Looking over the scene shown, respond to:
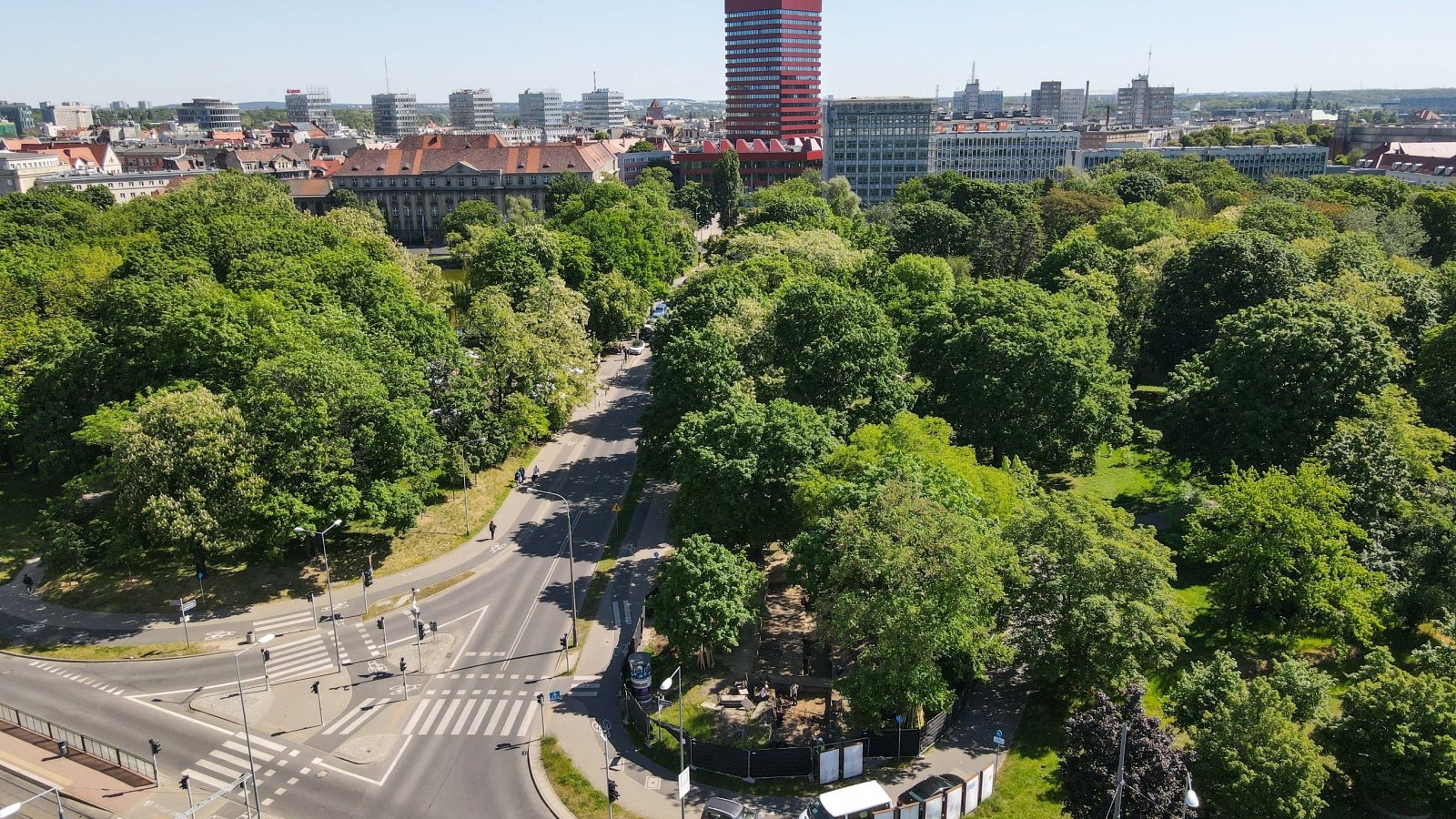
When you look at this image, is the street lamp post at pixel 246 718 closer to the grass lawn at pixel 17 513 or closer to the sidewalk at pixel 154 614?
the sidewalk at pixel 154 614

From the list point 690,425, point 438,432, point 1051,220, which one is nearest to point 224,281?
point 438,432

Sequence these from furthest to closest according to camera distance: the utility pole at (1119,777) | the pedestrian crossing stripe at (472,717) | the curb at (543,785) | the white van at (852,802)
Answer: the pedestrian crossing stripe at (472,717) → the curb at (543,785) → the white van at (852,802) → the utility pole at (1119,777)

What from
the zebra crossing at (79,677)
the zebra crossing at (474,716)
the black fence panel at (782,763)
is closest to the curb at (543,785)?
the zebra crossing at (474,716)

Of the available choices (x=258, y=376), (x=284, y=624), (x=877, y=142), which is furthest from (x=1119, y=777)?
(x=877, y=142)

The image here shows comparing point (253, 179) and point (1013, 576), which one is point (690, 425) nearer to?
point (1013, 576)

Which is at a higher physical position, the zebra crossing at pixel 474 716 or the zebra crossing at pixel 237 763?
the zebra crossing at pixel 474 716

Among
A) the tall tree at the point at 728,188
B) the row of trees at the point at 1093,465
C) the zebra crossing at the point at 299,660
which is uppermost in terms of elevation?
the tall tree at the point at 728,188

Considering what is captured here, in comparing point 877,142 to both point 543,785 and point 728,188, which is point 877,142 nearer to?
point 728,188
